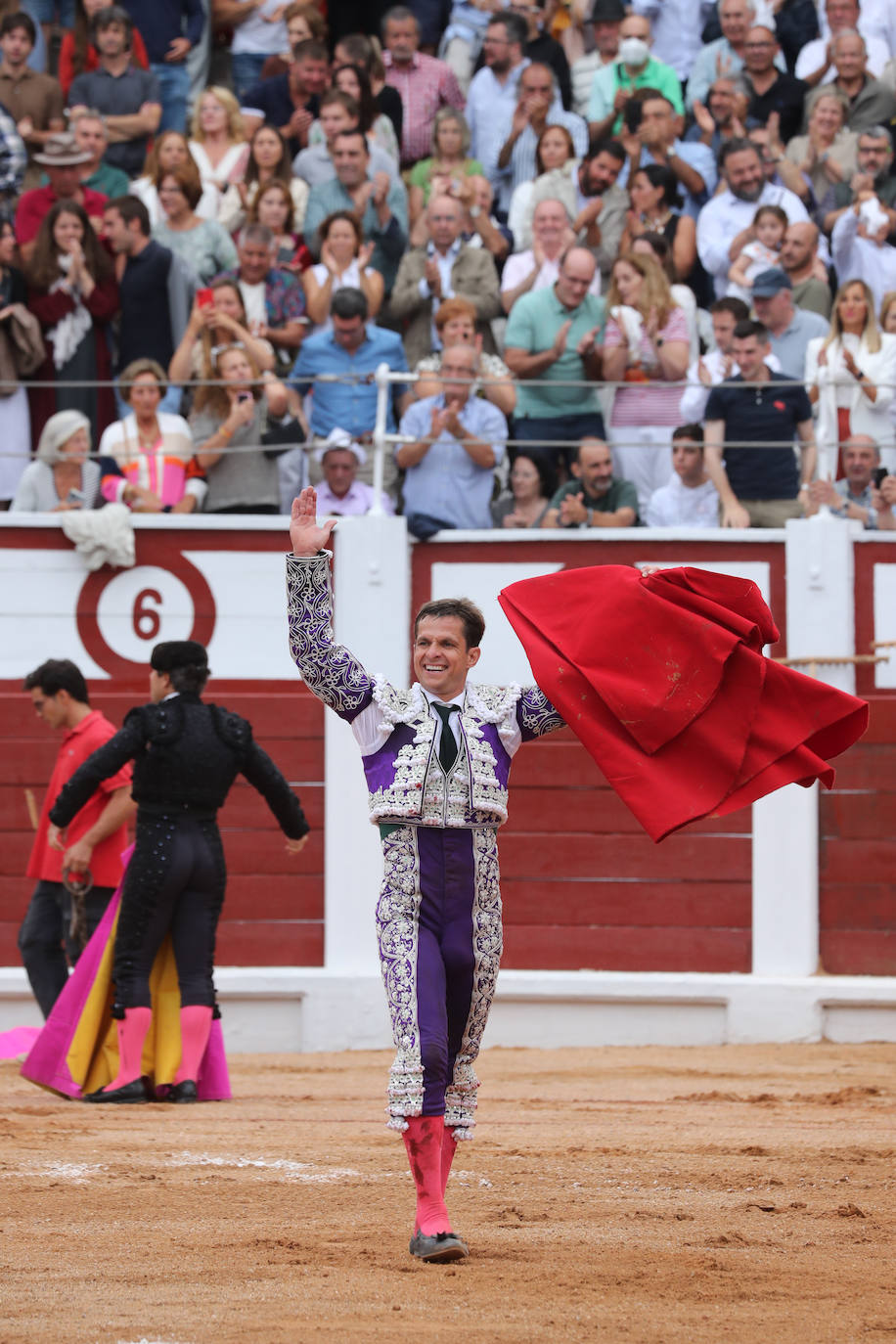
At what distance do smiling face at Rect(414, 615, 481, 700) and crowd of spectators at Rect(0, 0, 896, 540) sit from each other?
3532 mm

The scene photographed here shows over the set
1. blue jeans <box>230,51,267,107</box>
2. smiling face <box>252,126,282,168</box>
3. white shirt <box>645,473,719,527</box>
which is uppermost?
blue jeans <box>230,51,267,107</box>

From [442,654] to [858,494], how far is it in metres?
4.59

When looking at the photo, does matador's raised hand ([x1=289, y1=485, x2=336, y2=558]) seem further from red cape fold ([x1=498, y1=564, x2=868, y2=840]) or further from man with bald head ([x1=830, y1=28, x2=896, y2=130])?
man with bald head ([x1=830, y1=28, x2=896, y2=130])

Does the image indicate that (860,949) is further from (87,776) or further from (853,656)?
(87,776)

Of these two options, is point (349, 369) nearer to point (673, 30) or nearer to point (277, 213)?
point (277, 213)

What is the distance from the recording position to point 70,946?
682cm

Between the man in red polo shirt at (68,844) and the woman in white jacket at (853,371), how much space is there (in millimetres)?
3335

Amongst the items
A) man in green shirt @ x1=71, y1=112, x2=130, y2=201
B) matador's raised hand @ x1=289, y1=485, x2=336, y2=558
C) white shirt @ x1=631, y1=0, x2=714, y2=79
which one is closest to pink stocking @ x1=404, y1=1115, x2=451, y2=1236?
matador's raised hand @ x1=289, y1=485, x2=336, y2=558

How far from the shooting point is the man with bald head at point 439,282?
9.29 meters

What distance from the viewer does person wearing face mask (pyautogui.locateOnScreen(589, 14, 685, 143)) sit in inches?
423

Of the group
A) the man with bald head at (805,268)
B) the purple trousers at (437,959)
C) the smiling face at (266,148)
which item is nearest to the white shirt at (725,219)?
the man with bald head at (805,268)

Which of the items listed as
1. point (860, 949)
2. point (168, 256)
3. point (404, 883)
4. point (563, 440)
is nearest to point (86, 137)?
point (168, 256)

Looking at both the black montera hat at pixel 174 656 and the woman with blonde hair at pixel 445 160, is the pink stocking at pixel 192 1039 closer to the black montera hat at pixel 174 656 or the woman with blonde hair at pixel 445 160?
the black montera hat at pixel 174 656

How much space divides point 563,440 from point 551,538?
0.66 metres
